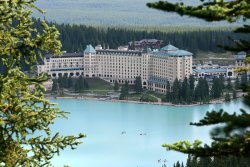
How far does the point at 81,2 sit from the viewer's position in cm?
10012

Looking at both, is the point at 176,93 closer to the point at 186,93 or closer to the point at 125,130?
the point at 186,93

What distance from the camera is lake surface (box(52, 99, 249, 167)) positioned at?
56.6 feet

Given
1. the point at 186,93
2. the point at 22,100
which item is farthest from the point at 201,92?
the point at 22,100

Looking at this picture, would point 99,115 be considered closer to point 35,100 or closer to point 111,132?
point 111,132

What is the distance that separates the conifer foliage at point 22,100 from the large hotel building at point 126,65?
3381cm

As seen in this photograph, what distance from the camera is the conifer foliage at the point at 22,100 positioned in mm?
2580

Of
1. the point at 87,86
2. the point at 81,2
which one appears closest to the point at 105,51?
the point at 87,86

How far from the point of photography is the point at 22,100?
2.67 meters

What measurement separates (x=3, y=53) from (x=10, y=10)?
15cm

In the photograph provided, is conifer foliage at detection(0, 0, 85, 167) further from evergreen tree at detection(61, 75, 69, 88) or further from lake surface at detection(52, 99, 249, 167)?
evergreen tree at detection(61, 75, 69, 88)

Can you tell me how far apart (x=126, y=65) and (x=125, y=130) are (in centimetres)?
1654

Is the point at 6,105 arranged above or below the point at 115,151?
above

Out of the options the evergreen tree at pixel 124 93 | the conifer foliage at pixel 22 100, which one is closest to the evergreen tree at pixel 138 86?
the evergreen tree at pixel 124 93

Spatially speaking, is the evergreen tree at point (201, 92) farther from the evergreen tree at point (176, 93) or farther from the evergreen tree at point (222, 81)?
the evergreen tree at point (222, 81)
